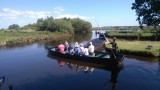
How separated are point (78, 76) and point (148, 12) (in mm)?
9382

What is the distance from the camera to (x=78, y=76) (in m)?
20.3

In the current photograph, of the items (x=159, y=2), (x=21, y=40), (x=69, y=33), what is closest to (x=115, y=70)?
(x=159, y=2)

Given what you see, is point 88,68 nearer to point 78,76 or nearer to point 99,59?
point 99,59

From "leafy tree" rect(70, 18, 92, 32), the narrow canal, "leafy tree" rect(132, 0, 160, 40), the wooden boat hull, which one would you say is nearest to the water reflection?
the narrow canal

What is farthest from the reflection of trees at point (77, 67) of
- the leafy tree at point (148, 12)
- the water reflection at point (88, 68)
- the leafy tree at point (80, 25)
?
the leafy tree at point (80, 25)

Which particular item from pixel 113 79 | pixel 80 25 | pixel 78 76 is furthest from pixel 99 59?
pixel 80 25

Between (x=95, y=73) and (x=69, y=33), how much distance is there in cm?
7074

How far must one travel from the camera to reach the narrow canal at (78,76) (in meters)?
17.2

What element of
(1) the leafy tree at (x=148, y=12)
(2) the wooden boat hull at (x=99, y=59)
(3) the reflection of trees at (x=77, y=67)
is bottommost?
(3) the reflection of trees at (x=77, y=67)

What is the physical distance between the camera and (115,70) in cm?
2219

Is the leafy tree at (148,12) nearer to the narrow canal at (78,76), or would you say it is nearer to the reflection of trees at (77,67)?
the narrow canal at (78,76)

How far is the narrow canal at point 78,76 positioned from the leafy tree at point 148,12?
541cm

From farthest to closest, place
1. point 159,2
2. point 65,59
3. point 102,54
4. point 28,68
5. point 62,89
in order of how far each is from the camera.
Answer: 1. point 65,59
2. point 102,54
3. point 28,68
4. point 62,89
5. point 159,2

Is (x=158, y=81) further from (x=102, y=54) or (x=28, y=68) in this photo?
(x=28, y=68)
